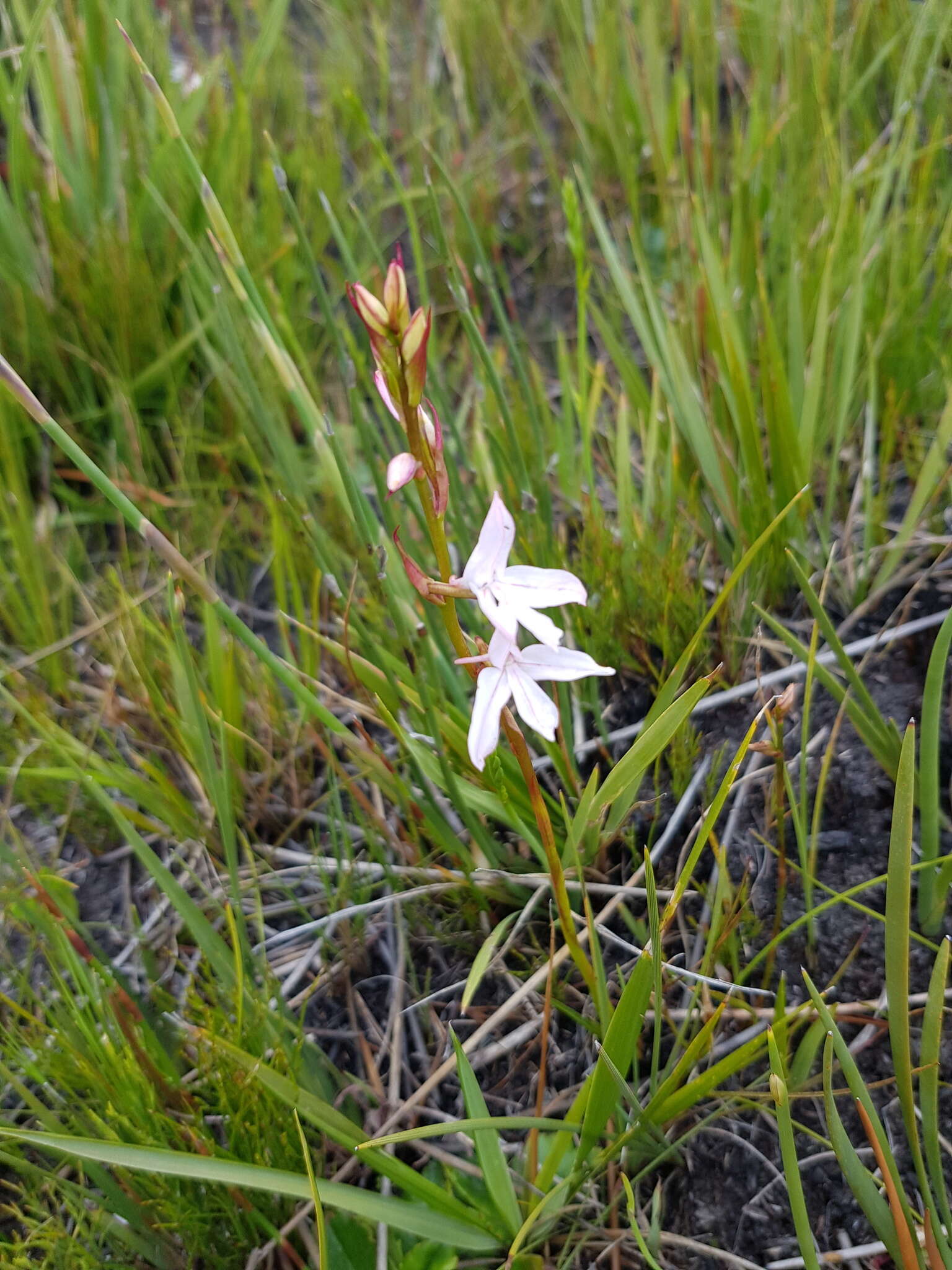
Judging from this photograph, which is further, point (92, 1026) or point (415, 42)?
point (415, 42)

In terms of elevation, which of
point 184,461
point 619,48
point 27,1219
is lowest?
point 27,1219

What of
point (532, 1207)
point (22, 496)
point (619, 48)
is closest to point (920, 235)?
point (619, 48)

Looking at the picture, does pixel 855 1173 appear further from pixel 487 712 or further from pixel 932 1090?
pixel 487 712

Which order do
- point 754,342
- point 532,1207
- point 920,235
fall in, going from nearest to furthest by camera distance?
point 532,1207 → point 920,235 → point 754,342

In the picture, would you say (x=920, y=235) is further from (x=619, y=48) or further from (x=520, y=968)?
(x=520, y=968)

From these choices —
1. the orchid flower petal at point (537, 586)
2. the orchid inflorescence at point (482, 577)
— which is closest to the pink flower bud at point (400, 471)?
the orchid inflorescence at point (482, 577)

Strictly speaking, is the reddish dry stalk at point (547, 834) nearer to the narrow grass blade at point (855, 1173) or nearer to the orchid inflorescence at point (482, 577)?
the orchid inflorescence at point (482, 577)

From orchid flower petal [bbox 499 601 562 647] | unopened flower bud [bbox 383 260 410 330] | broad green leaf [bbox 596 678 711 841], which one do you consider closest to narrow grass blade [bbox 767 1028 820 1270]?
broad green leaf [bbox 596 678 711 841]

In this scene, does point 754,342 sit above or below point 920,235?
below
